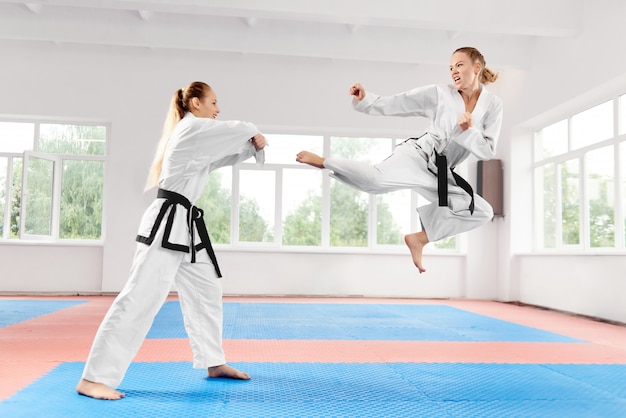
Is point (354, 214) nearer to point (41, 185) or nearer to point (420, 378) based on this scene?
point (41, 185)

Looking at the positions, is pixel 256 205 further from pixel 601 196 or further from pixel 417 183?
pixel 417 183

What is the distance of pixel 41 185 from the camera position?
946 cm

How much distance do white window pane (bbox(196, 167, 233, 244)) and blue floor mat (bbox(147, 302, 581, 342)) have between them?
193 cm

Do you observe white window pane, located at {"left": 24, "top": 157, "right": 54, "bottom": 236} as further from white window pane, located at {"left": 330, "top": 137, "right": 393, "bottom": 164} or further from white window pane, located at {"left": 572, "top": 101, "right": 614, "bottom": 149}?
white window pane, located at {"left": 572, "top": 101, "right": 614, "bottom": 149}

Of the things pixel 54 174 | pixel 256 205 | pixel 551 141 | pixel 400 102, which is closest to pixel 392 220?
pixel 256 205

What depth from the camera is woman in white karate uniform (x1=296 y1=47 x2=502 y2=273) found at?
3.35 metres

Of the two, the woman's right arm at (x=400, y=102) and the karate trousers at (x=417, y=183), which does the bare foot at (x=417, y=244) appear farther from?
the woman's right arm at (x=400, y=102)

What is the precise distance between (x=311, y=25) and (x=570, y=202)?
4408 mm

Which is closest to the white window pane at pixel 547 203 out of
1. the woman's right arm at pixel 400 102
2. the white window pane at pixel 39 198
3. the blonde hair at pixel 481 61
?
the blonde hair at pixel 481 61

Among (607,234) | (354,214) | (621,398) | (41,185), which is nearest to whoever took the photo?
(621,398)

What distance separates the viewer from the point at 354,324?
247 inches

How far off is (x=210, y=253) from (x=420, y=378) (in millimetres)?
1464

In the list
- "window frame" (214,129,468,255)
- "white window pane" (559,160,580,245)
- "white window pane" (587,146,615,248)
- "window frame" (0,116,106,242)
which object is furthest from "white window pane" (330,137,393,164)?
"window frame" (0,116,106,242)

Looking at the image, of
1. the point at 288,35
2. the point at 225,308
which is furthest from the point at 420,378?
the point at 288,35
